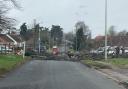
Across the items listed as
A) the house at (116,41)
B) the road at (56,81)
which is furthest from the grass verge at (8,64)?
the house at (116,41)

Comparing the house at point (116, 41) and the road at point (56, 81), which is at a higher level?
the house at point (116, 41)

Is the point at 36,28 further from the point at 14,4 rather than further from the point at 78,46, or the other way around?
the point at 14,4

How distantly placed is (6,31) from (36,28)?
349ft

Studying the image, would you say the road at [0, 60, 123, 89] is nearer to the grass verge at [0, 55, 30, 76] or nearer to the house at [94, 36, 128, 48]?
the grass verge at [0, 55, 30, 76]

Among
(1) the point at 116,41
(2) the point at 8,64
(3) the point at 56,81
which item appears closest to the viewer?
(3) the point at 56,81

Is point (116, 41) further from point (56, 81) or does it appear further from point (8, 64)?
point (56, 81)

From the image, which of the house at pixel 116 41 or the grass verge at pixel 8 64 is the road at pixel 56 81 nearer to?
the grass verge at pixel 8 64

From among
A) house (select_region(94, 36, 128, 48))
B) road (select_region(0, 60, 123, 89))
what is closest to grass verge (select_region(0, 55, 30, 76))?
road (select_region(0, 60, 123, 89))

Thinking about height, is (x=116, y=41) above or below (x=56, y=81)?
above

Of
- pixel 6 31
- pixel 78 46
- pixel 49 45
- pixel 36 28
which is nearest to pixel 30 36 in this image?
pixel 49 45

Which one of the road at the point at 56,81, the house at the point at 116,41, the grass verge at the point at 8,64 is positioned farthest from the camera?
the house at the point at 116,41

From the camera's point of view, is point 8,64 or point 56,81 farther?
point 8,64

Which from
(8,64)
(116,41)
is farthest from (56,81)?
(116,41)

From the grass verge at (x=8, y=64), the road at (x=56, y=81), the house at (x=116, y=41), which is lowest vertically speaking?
the road at (x=56, y=81)
